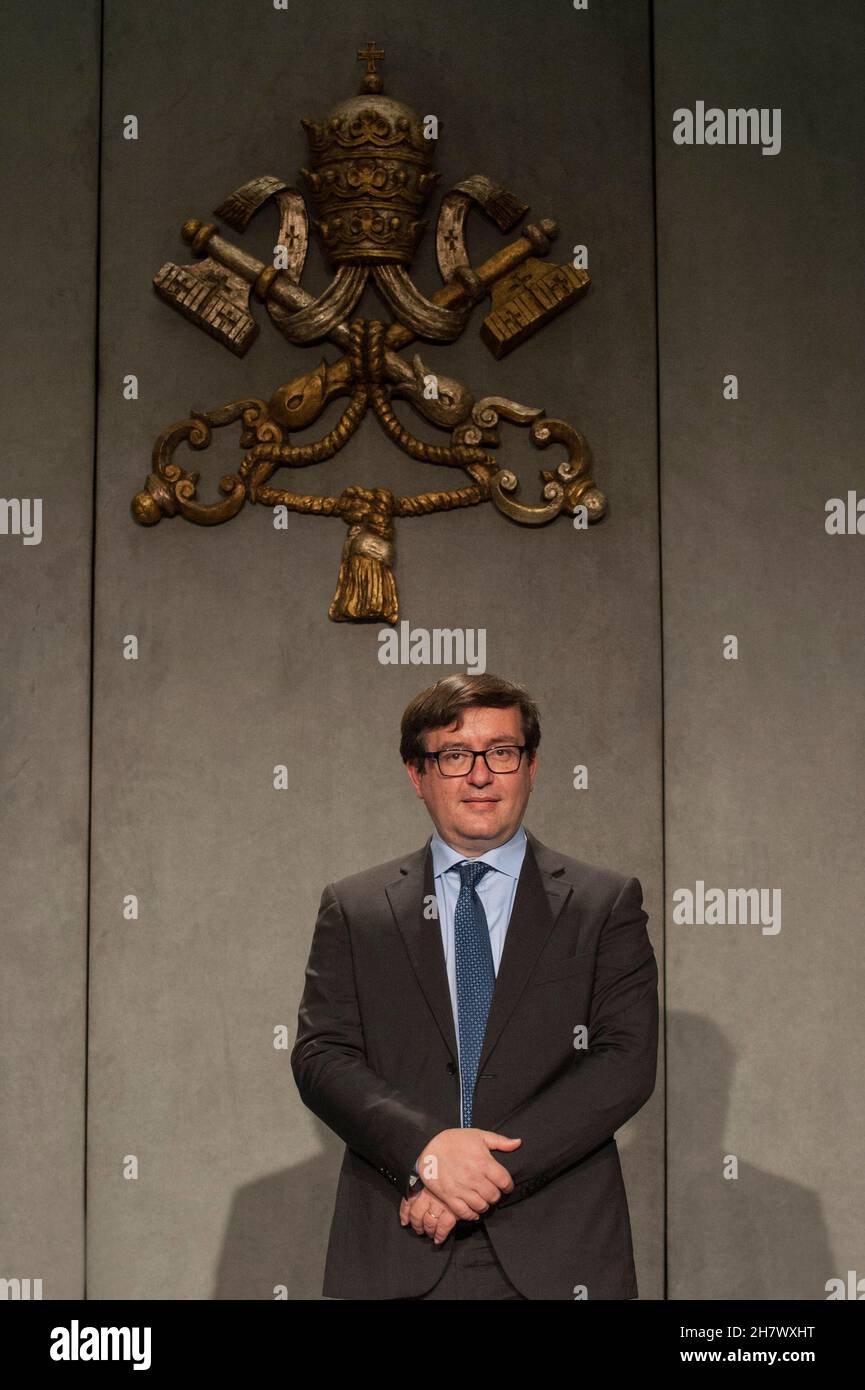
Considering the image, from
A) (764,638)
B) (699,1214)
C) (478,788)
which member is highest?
(764,638)

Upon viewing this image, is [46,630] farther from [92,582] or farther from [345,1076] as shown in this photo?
[345,1076]

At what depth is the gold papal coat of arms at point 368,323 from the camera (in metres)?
4.24

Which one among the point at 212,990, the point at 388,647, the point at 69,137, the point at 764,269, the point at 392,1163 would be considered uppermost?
the point at 69,137

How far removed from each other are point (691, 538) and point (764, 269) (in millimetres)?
749

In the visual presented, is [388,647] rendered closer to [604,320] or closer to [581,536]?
[581,536]

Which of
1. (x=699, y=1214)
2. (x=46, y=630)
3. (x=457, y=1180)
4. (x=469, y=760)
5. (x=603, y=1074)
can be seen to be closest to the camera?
(x=457, y=1180)

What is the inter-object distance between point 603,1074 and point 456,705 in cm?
65

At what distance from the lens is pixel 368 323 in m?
4.29

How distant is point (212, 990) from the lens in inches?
164

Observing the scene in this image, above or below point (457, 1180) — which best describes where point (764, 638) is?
above

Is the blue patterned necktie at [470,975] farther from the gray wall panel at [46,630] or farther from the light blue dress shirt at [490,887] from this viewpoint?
the gray wall panel at [46,630]

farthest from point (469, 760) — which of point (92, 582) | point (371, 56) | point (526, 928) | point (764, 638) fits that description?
point (371, 56)

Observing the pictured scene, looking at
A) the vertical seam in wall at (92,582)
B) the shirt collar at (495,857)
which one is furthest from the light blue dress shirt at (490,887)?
the vertical seam in wall at (92,582)
